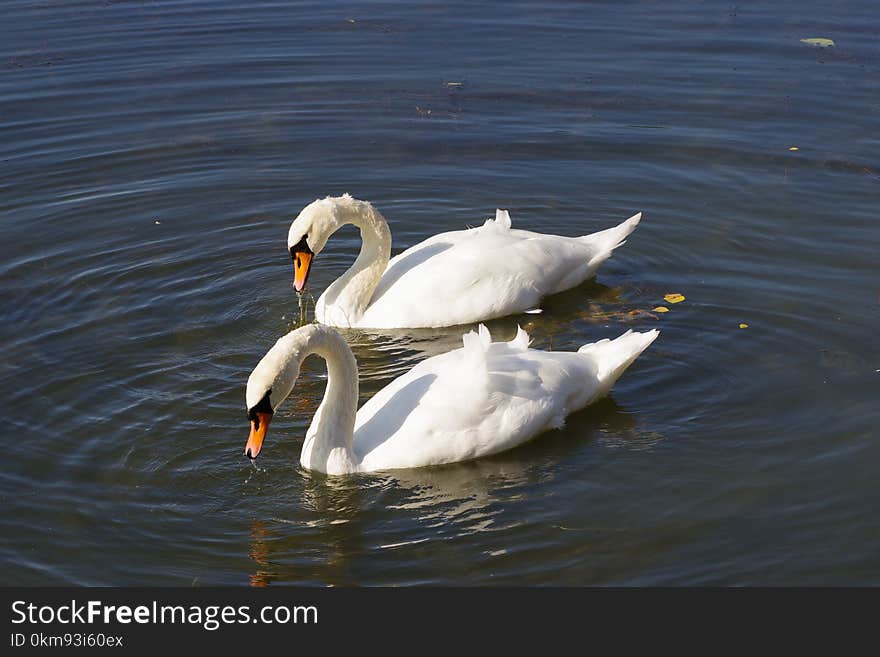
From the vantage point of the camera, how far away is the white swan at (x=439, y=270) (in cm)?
1184

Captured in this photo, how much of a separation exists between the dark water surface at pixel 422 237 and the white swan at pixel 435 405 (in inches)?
7.7

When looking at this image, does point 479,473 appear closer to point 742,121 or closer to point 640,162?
point 640,162

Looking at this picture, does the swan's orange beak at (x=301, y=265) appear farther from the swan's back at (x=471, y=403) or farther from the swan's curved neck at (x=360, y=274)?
the swan's back at (x=471, y=403)

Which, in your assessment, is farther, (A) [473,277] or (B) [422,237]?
(B) [422,237]

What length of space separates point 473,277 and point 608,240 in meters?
1.44

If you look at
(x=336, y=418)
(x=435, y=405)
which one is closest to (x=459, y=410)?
(x=435, y=405)

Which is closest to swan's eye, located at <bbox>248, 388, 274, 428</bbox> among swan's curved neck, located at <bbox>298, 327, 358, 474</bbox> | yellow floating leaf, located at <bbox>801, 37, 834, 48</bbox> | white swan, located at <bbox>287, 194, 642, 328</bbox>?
swan's curved neck, located at <bbox>298, 327, 358, 474</bbox>

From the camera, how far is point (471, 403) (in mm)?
9531

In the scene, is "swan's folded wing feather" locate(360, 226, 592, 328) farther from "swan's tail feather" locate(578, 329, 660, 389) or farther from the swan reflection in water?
the swan reflection in water

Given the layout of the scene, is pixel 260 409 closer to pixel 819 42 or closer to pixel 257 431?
pixel 257 431

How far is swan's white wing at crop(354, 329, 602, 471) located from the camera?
30.9 ft

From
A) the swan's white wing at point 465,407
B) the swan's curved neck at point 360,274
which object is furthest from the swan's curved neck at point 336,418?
the swan's curved neck at point 360,274

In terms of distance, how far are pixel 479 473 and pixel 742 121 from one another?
810 cm

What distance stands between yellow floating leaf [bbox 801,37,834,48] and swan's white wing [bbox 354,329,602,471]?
10108 mm
